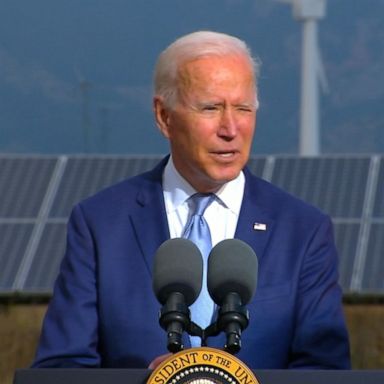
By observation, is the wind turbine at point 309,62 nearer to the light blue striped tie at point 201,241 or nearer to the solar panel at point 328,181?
the solar panel at point 328,181

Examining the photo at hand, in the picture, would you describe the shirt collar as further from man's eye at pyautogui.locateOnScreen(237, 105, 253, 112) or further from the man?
man's eye at pyautogui.locateOnScreen(237, 105, 253, 112)

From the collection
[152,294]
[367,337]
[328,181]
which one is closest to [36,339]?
[367,337]

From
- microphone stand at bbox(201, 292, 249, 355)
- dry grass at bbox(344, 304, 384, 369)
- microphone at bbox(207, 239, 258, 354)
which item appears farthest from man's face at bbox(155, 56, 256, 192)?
dry grass at bbox(344, 304, 384, 369)

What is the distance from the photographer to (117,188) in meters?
5.70

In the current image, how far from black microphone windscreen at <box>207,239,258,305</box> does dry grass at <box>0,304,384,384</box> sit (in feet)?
23.9

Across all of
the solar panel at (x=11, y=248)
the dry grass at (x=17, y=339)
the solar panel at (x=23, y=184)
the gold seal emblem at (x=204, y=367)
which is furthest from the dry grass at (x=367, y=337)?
the gold seal emblem at (x=204, y=367)

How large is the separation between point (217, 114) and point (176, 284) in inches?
35.2

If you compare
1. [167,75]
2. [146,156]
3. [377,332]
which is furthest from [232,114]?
[146,156]

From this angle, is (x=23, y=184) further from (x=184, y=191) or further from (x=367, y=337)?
(x=184, y=191)

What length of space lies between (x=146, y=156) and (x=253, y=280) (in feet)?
49.1

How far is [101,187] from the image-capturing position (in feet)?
61.4

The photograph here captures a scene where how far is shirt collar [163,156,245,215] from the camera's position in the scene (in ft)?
18.3

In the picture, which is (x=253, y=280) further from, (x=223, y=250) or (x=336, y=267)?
(x=336, y=267)

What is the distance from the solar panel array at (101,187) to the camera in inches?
680
